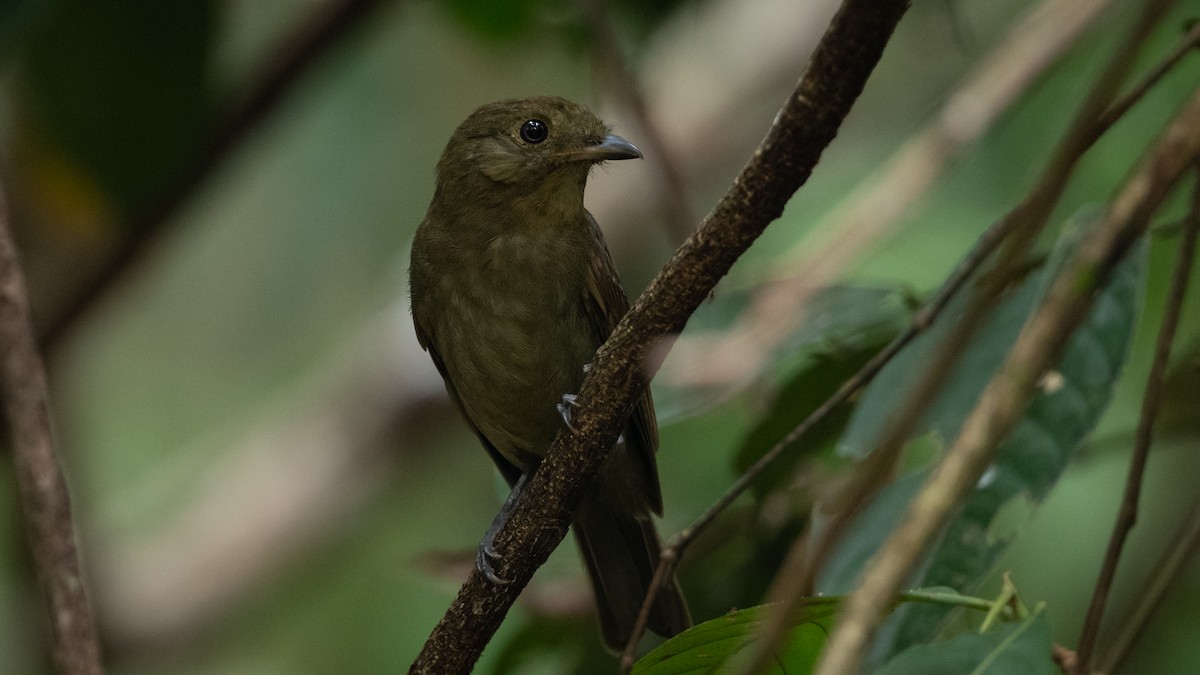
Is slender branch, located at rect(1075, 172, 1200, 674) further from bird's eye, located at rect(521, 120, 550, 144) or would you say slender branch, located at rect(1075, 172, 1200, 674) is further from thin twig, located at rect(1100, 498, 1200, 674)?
bird's eye, located at rect(521, 120, 550, 144)

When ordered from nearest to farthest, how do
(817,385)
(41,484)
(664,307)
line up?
(664,307)
(41,484)
(817,385)

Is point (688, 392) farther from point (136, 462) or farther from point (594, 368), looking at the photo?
point (136, 462)

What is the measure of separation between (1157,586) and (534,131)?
6.74 ft

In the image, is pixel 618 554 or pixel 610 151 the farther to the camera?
pixel 618 554

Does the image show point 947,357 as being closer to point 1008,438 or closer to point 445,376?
point 1008,438

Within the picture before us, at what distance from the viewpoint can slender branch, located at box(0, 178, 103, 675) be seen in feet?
8.43

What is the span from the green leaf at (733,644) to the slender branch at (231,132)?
288 cm

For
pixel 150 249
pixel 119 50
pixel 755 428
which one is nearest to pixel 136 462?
pixel 150 249

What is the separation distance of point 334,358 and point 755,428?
9.04ft

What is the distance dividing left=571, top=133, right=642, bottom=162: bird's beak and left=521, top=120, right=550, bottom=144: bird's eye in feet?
0.53

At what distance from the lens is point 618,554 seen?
3.98 meters

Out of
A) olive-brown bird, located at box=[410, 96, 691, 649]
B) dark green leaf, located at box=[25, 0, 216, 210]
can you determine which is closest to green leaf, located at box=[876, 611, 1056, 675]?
olive-brown bird, located at box=[410, 96, 691, 649]

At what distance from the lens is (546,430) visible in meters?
3.83

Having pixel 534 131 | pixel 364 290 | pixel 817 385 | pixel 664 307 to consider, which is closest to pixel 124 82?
pixel 534 131
